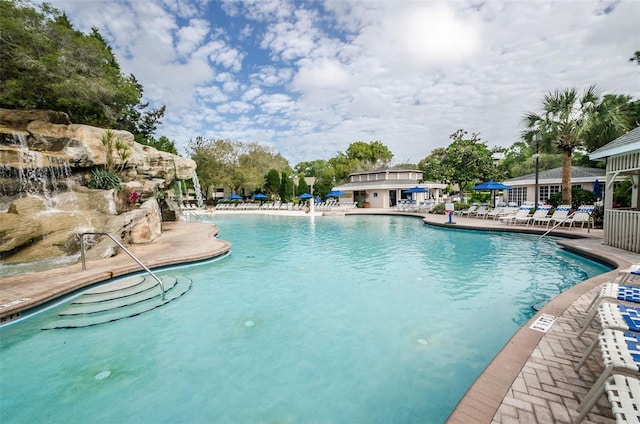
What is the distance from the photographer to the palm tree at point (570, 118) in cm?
1383

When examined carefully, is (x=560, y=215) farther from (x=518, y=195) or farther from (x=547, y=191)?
(x=518, y=195)

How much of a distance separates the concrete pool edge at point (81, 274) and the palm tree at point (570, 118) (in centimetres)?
1683

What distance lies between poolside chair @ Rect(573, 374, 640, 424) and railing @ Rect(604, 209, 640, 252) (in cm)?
828

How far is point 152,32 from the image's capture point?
13.4m

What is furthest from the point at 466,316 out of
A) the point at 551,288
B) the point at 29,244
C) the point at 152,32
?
the point at 152,32

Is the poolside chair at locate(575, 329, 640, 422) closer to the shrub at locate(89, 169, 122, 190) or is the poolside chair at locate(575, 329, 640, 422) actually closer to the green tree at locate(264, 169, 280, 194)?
the shrub at locate(89, 169, 122, 190)

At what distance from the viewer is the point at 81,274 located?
606cm

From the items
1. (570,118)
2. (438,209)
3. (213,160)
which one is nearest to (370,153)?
(213,160)

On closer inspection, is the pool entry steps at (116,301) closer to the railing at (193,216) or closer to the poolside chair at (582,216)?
the poolside chair at (582,216)

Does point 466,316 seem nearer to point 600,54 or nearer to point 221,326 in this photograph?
point 221,326

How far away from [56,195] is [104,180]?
158 centimetres

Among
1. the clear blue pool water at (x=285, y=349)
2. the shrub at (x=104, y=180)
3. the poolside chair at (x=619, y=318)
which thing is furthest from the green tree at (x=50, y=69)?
the poolside chair at (x=619, y=318)

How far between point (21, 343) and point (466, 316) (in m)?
6.81

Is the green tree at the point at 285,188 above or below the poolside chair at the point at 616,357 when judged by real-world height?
above
